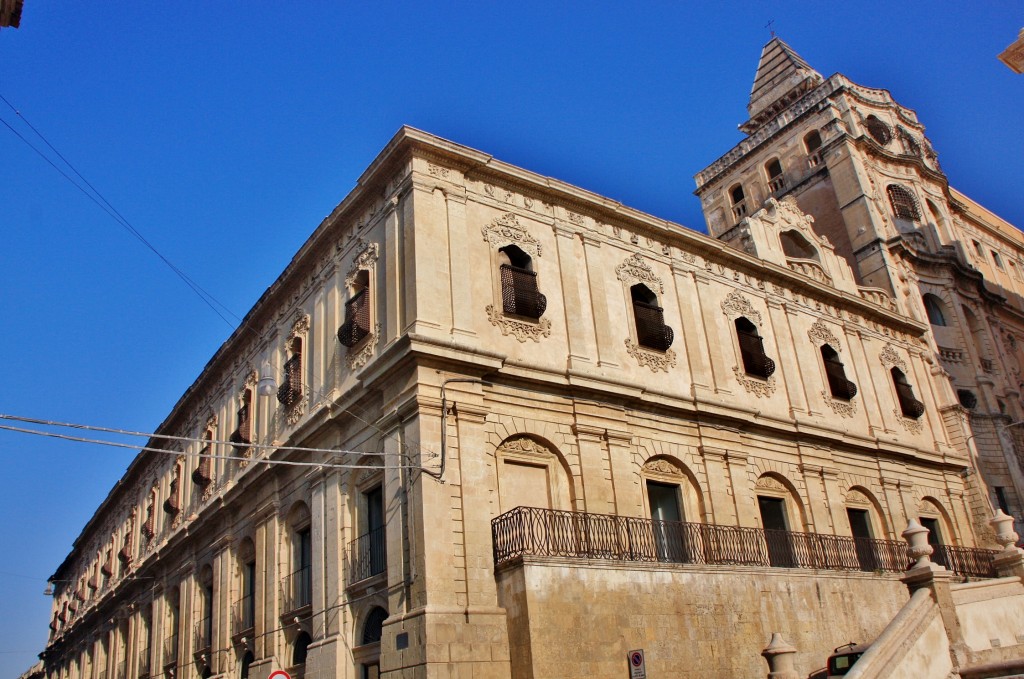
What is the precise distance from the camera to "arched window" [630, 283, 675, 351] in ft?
65.8

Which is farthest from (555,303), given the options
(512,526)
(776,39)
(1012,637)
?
(776,39)

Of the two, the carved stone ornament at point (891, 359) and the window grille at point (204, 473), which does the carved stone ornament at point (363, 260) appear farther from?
the carved stone ornament at point (891, 359)

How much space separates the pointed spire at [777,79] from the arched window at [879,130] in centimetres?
429

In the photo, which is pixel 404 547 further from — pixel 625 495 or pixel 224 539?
pixel 224 539

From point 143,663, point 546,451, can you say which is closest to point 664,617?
point 546,451

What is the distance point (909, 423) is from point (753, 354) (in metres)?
7.68

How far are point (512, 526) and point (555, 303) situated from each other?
555 cm

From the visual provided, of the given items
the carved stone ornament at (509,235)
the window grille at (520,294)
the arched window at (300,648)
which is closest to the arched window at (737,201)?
the carved stone ornament at (509,235)

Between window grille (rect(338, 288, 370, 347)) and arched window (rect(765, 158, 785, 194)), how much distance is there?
23.7 m

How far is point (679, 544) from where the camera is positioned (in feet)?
57.5

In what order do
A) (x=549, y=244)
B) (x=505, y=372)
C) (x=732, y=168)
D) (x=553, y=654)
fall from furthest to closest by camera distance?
1. (x=732, y=168)
2. (x=549, y=244)
3. (x=505, y=372)
4. (x=553, y=654)

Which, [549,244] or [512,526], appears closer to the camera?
[512,526]

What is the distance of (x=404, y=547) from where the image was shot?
15203mm

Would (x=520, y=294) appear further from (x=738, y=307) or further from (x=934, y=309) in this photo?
(x=934, y=309)
